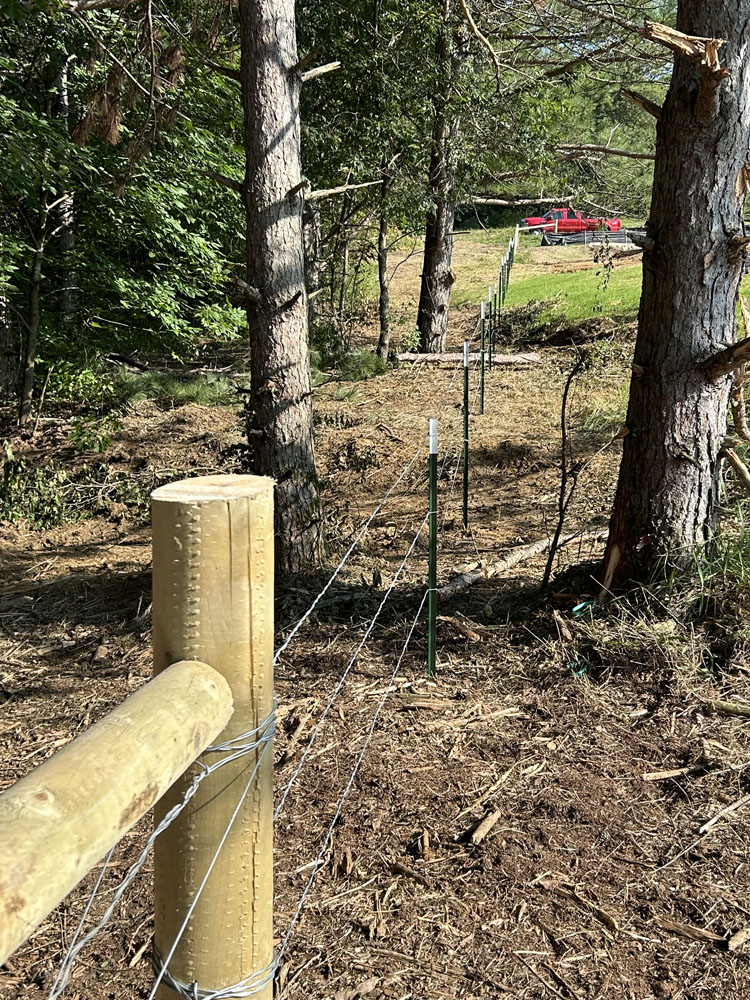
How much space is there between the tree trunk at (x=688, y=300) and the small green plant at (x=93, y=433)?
6.92 m

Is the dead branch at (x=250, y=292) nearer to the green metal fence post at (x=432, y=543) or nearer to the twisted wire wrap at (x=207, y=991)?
the green metal fence post at (x=432, y=543)

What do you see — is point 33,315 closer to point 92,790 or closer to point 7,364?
point 7,364

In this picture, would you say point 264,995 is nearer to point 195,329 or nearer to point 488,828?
point 488,828

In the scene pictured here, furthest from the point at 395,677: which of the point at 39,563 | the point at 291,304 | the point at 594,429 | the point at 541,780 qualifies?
the point at 594,429

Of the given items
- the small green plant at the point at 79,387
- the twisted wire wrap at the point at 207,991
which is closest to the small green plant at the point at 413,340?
the small green plant at the point at 79,387

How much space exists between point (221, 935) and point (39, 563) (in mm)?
6183

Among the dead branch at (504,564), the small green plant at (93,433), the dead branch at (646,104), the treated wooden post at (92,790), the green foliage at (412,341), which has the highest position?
the dead branch at (646,104)

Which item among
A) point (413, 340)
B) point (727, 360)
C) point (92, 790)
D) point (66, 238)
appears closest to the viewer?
point (92, 790)

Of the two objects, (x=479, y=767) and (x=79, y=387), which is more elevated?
(x=79, y=387)

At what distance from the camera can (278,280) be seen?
5.36 metres

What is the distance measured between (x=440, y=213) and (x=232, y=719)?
46.8ft

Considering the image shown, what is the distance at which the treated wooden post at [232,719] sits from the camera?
144 centimetres

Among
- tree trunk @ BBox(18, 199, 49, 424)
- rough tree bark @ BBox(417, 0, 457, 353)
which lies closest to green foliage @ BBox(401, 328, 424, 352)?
rough tree bark @ BBox(417, 0, 457, 353)

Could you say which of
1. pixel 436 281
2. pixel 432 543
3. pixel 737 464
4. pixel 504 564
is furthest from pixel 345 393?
pixel 737 464
